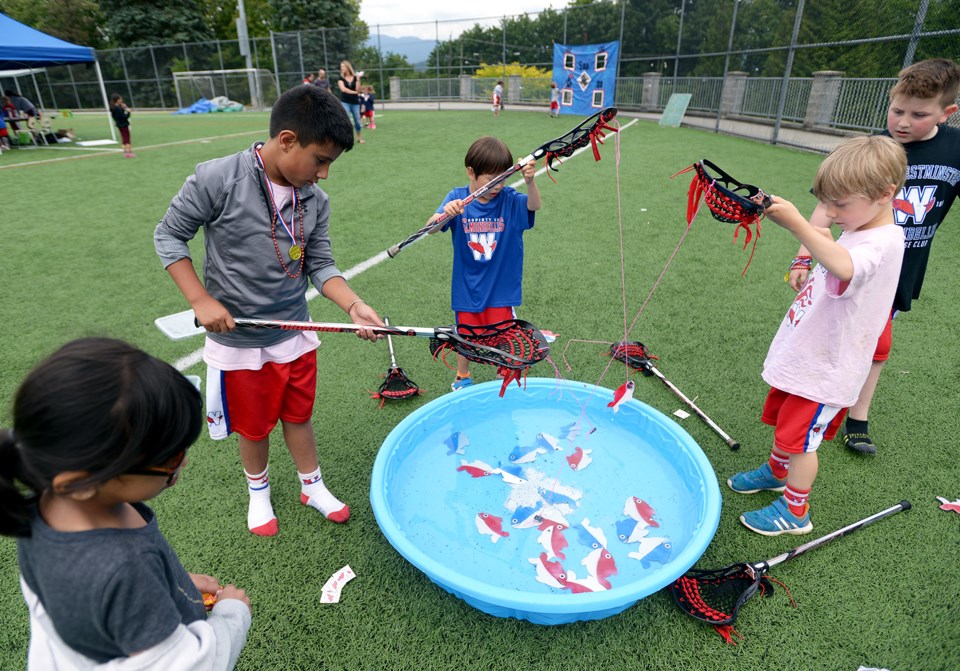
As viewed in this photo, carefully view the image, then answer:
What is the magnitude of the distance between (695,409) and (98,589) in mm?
3135

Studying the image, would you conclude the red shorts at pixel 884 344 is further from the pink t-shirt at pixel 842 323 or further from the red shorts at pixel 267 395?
the red shorts at pixel 267 395

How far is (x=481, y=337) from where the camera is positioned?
2625mm

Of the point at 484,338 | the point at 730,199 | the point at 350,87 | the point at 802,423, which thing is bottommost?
the point at 802,423

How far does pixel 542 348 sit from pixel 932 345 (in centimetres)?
360

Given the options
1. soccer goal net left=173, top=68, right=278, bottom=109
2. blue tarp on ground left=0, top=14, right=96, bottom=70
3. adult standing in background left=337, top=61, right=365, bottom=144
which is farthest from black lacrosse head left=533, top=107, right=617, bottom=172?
soccer goal net left=173, top=68, right=278, bottom=109

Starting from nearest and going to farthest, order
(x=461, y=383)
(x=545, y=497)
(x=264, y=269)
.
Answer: (x=264, y=269) → (x=545, y=497) → (x=461, y=383)

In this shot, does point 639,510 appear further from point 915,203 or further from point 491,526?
point 915,203

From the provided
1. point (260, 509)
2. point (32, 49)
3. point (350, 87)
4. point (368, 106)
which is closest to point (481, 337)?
point (260, 509)

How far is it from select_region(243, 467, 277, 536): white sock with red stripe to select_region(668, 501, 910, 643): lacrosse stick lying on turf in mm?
1800

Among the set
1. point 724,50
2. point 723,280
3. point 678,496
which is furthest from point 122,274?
point 724,50

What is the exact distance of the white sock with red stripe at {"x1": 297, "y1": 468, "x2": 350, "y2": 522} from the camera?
2592 millimetres

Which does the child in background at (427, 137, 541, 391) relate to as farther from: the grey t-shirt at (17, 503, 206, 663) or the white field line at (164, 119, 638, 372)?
the grey t-shirt at (17, 503, 206, 663)

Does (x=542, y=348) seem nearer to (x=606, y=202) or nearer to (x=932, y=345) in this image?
(x=932, y=345)

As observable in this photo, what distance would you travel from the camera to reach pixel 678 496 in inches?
110
